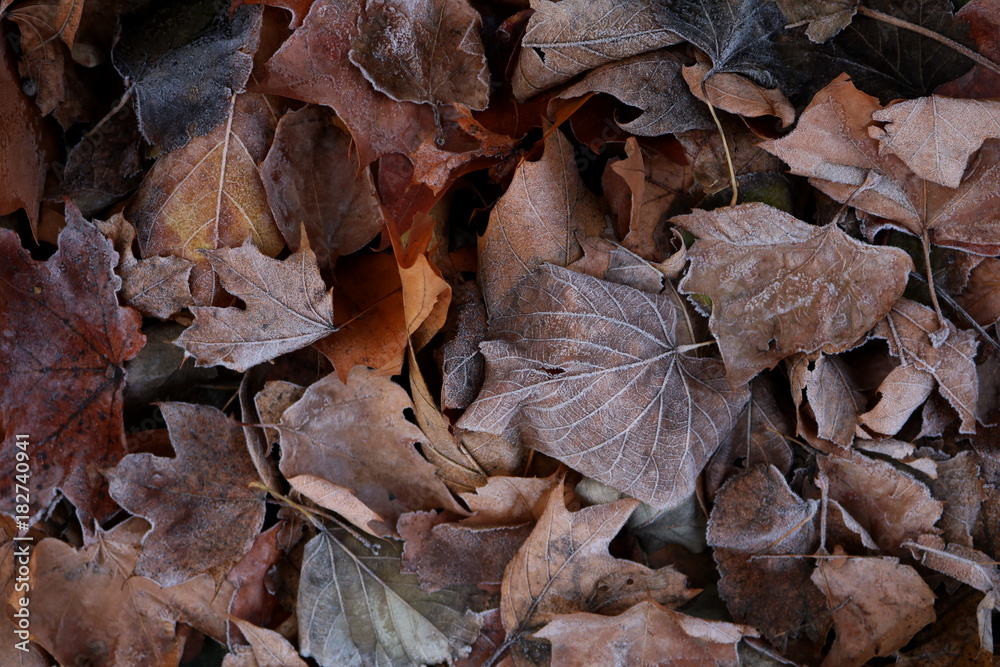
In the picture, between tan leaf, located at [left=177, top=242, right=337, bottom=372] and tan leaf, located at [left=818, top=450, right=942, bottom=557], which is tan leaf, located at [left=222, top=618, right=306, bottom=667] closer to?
tan leaf, located at [left=177, top=242, right=337, bottom=372]

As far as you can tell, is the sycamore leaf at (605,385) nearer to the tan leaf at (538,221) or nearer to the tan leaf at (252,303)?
the tan leaf at (538,221)

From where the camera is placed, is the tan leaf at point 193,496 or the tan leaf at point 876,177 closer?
the tan leaf at point 876,177

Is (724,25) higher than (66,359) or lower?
higher

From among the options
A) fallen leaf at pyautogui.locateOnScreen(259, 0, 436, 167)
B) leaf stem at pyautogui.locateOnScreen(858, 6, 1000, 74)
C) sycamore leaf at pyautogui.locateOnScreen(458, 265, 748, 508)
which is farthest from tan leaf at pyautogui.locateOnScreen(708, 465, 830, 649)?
fallen leaf at pyautogui.locateOnScreen(259, 0, 436, 167)

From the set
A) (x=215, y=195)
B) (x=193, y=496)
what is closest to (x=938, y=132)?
(x=215, y=195)

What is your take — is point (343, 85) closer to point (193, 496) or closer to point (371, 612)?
point (193, 496)

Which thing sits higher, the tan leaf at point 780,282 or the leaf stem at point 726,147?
the leaf stem at point 726,147

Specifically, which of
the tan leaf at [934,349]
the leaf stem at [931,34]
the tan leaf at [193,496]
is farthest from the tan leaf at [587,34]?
the tan leaf at [193,496]

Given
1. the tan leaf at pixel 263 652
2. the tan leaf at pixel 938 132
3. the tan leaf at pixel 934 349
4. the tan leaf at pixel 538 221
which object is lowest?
the tan leaf at pixel 263 652
